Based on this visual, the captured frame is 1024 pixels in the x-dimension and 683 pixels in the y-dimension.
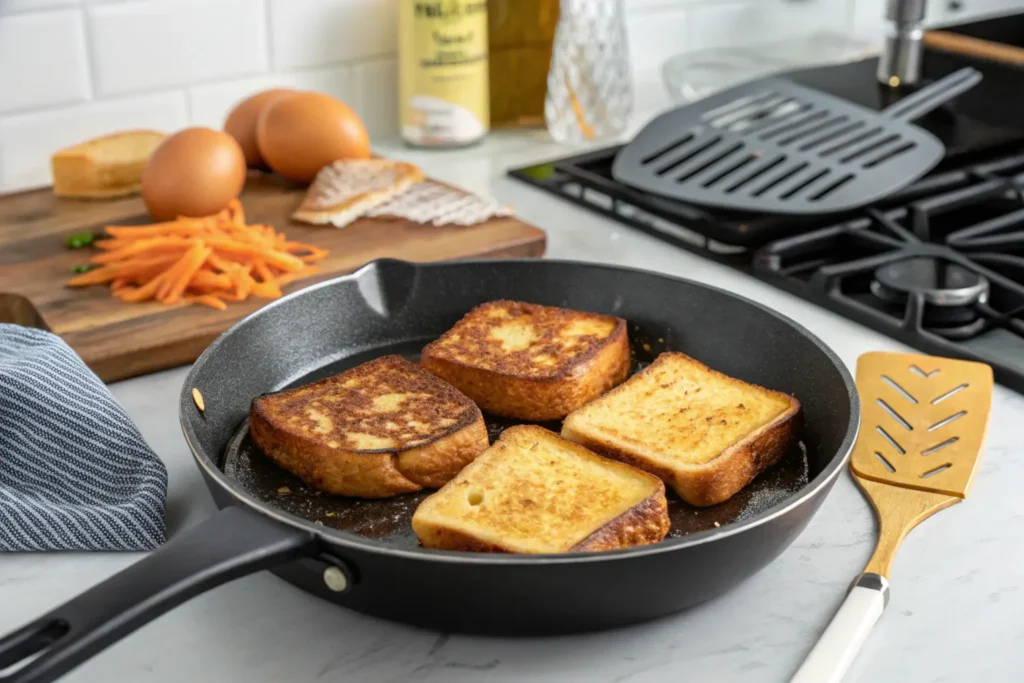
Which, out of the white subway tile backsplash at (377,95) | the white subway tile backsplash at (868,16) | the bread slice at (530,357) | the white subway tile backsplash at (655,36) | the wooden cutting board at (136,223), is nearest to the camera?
the bread slice at (530,357)

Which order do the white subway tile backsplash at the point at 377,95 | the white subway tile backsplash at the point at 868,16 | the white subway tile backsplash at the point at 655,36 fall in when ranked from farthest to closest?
1. the white subway tile backsplash at the point at 868,16
2. the white subway tile backsplash at the point at 655,36
3. the white subway tile backsplash at the point at 377,95

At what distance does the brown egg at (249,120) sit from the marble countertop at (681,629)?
30.8 inches

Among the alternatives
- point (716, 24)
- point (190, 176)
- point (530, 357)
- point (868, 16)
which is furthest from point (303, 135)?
point (868, 16)

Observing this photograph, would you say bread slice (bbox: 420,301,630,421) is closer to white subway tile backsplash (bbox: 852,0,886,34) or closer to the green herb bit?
the green herb bit

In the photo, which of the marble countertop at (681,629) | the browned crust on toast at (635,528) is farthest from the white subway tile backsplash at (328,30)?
the browned crust on toast at (635,528)

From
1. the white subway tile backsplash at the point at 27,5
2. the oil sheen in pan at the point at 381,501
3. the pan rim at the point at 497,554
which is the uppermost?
the white subway tile backsplash at the point at 27,5

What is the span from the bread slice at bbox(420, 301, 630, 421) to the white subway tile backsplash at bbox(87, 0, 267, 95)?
81cm

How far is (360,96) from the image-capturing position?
6.39ft

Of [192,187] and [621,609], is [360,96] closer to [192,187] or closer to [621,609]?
[192,187]

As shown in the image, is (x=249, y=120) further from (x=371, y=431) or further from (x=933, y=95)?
(x=933, y=95)

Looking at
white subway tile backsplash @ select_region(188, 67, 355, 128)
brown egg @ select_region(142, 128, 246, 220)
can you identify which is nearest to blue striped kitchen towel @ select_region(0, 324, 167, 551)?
brown egg @ select_region(142, 128, 246, 220)

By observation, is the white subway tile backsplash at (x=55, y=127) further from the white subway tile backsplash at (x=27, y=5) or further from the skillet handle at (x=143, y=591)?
the skillet handle at (x=143, y=591)

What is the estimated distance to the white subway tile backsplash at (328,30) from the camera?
71.7 inches

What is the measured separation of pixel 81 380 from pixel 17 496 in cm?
12
